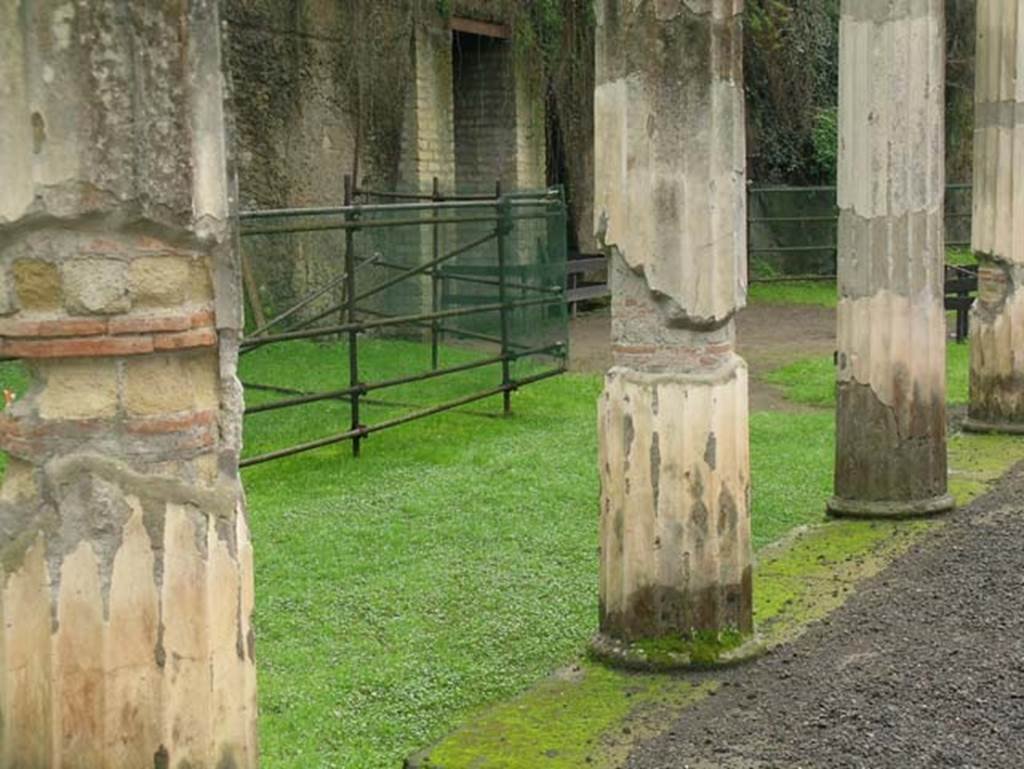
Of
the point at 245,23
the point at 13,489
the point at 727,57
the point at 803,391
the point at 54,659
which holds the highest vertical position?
the point at 245,23

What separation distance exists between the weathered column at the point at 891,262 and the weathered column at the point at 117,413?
16.1 feet

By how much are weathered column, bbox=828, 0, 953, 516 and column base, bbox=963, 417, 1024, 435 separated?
2237 millimetres

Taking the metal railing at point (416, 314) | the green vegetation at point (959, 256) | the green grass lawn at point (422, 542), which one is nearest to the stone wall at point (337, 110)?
the metal railing at point (416, 314)

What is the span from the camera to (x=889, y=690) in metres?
4.95

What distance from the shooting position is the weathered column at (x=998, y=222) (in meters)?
9.29

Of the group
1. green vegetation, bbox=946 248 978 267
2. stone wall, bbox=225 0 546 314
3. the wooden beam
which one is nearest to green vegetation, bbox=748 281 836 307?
green vegetation, bbox=946 248 978 267

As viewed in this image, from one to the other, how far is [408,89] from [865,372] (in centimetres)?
908

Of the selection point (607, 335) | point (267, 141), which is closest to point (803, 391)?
point (607, 335)

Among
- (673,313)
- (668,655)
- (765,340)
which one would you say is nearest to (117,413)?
(673,313)

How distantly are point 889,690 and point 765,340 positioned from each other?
36.2 ft

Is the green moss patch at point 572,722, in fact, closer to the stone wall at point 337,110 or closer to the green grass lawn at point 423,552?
the green grass lawn at point 423,552

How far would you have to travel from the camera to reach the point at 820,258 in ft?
72.7

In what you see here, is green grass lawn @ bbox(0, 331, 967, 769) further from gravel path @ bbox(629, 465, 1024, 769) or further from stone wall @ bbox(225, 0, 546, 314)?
stone wall @ bbox(225, 0, 546, 314)

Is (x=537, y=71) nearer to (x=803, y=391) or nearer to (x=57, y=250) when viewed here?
(x=803, y=391)
